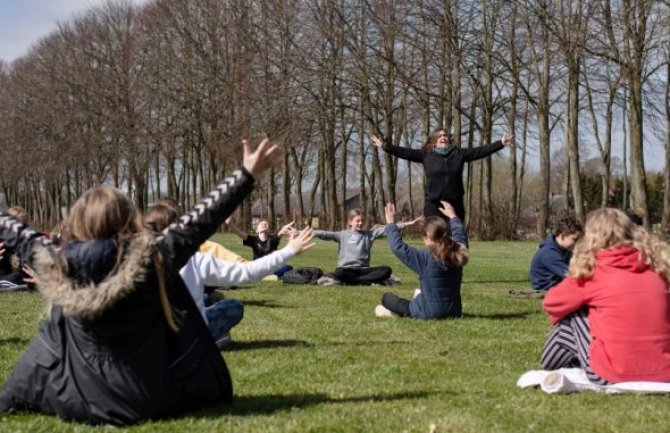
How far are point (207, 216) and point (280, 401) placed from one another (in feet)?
4.75

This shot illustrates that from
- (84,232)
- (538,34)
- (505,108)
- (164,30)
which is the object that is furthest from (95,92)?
(84,232)

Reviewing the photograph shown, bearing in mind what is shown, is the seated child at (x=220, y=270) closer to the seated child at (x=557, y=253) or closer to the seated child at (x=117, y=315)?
the seated child at (x=117, y=315)

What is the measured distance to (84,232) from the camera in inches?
185

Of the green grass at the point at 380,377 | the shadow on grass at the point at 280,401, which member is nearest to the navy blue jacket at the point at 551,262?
the green grass at the point at 380,377

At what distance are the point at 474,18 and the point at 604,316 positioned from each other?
94.1ft

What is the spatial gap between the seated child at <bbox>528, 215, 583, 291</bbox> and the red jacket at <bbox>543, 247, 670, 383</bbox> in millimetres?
4335

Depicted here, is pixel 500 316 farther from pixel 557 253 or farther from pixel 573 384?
pixel 573 384

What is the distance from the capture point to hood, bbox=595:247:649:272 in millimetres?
5672

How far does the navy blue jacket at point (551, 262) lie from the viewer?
1048 cm

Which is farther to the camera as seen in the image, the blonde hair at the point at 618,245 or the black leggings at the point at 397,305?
the black leggings at the point at 397,305

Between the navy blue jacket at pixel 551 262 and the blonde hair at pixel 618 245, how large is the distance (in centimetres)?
468

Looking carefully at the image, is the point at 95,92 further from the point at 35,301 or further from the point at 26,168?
the point at 35,301

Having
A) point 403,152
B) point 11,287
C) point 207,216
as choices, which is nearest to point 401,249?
point 403,152

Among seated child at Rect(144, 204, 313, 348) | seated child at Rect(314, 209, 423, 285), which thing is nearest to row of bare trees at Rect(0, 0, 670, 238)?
seated child at Rect(314, 209, 423, 285)
